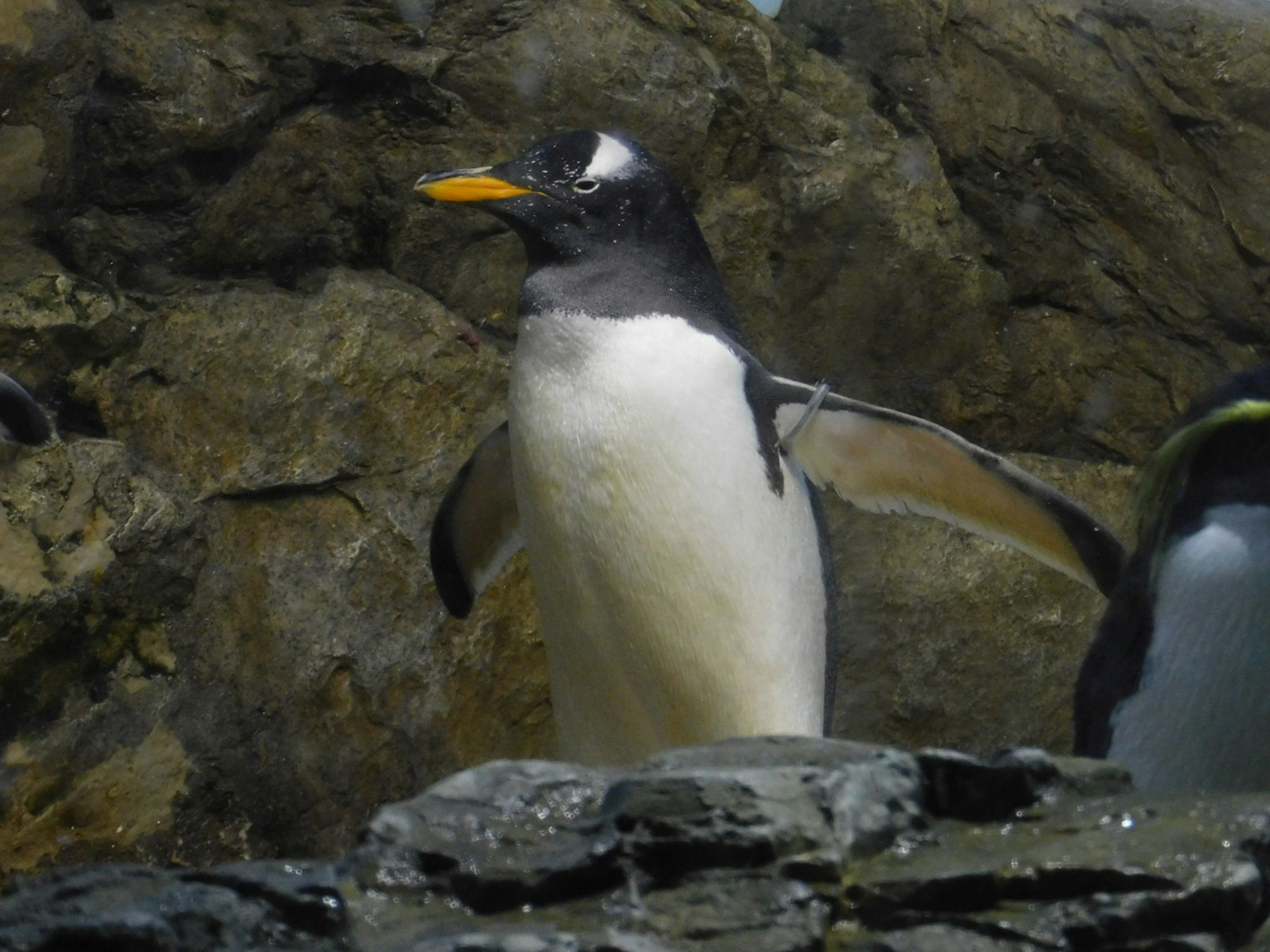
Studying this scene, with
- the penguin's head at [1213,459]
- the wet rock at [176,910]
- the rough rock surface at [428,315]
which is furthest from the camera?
the rough rock surface at [428,315]

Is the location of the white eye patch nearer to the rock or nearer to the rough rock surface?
the rough rock surface

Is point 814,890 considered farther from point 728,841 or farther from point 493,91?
point 493,91

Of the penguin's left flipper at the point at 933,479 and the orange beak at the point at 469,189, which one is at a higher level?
the orange beak at the point at 469,189

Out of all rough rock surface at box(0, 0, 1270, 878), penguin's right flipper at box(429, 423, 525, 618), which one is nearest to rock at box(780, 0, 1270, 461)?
rough rock surface at box(0, 0, 1270, 878)

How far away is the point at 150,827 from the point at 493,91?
186 cm

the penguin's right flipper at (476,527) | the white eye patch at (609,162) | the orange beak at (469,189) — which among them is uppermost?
the white eye patch at (609,162)

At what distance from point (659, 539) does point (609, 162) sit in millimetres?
726

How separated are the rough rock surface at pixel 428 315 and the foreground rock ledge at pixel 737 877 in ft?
6.37

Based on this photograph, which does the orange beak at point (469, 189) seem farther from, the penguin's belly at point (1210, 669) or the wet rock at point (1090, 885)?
the wet rock at point (1090, 885)

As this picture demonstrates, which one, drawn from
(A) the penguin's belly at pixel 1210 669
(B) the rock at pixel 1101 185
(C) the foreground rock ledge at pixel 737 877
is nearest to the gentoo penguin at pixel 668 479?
(A) the penguin's belly at pixel 1210 669

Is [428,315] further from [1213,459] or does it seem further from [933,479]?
[1213,459]

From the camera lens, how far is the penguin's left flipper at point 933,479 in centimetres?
278

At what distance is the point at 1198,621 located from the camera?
85.5 inches

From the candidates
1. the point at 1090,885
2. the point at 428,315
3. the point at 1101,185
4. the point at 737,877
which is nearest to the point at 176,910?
the point at 737,877
